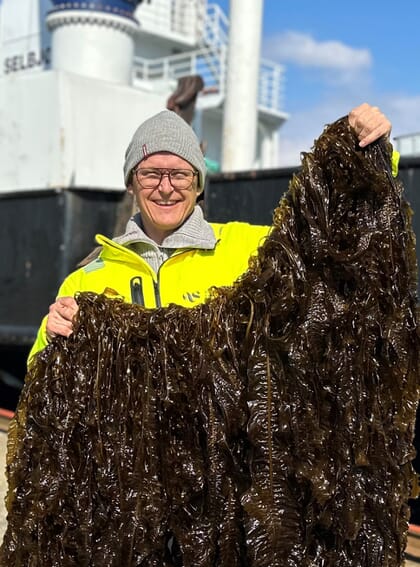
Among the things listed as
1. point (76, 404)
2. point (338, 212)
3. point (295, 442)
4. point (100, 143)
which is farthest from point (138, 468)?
point (100, 143)

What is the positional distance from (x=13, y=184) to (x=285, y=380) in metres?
7.21

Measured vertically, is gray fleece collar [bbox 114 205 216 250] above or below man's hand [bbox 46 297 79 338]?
above

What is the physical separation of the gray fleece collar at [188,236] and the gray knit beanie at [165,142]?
172mm

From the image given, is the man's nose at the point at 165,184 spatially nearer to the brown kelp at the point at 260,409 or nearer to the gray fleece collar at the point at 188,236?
the gray fleece collar at the point at 188,236

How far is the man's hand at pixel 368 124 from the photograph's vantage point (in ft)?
6.01

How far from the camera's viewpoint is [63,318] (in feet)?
6.57

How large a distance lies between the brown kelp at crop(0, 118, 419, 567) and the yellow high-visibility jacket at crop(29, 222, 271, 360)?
3.8 inches

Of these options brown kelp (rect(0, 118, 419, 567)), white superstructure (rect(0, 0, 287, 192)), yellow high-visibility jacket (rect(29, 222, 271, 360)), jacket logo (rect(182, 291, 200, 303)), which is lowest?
brown kelp (rect(0, 118, 419, 567))

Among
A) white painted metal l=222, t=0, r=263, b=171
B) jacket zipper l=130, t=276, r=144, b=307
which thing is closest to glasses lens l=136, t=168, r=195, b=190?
jacket zipper l=130, t=276, r=144, b=307

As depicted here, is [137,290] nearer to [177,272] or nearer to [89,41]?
[177,272]

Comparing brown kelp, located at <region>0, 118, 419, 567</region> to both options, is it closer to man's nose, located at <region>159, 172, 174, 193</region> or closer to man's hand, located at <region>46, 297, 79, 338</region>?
man's hand, located at <region>46, 297, 79, 338</region>

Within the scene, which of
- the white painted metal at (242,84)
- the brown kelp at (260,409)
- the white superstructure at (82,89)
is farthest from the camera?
the white painted metal at (242,84)

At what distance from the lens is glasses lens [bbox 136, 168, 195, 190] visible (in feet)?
6.87

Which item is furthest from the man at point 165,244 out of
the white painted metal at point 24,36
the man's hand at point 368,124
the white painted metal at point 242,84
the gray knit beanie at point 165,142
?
the white painted metal at point 24,36
